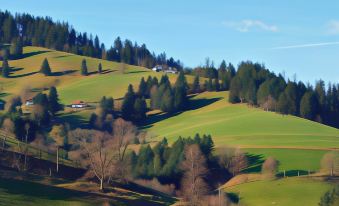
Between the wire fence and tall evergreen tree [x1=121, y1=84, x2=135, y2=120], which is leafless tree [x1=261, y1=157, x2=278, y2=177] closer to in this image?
the wire fence

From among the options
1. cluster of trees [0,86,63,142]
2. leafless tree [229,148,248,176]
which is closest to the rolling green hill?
leafless tree [229,148,248,176]

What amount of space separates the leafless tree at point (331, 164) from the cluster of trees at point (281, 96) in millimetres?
54756

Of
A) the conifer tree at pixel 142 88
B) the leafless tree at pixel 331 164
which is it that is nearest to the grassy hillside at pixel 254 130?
the leafless tree at pixel 331 164

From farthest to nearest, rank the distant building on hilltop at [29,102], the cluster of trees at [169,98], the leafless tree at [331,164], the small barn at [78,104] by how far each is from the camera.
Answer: the cluster of trees at [169,98]
the small barn at [78,104]
the distant building on hilltop at [29,102]
the leafless tree at [331,164]

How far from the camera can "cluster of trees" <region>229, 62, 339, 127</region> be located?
148125 mm

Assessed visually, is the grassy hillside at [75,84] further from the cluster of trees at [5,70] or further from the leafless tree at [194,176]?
the leafless tree at [194,176]

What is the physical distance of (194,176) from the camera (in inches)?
3184

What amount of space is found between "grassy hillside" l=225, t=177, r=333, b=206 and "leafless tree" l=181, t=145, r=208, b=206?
13.9 ft

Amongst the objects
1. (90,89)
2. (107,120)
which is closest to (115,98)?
(90,89)

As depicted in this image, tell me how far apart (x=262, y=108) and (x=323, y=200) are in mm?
91132

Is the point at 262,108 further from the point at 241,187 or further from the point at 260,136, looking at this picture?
the point at 241,187

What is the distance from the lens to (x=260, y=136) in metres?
119

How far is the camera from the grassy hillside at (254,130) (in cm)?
10085

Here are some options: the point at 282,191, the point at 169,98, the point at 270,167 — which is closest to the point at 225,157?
the point at 270,167
